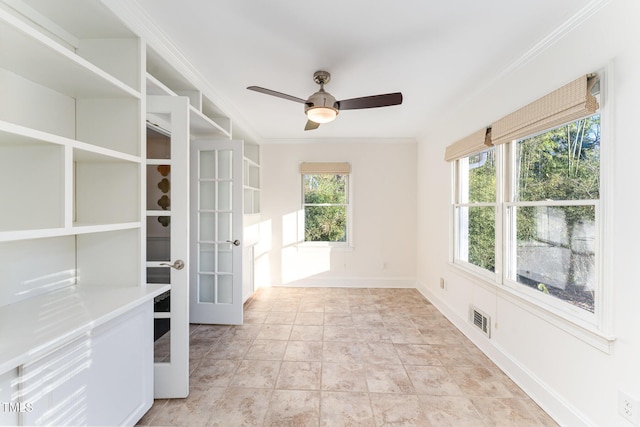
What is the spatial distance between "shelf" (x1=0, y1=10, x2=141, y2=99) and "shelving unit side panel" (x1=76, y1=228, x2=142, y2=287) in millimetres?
830

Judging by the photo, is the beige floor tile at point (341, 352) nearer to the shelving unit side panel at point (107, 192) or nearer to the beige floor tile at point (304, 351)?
the beige floor tile at point (304, 351)

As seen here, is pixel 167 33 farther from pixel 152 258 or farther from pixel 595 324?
pixel 595 324

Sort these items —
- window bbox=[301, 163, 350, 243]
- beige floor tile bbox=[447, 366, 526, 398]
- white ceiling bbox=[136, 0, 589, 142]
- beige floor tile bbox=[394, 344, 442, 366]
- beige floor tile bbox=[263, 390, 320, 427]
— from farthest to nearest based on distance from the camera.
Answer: window bbox=[301, 163, 350, 243] < beige floor tile bbox=[394, 344, 442, 366] < beige floor tile bbox=[447, 366, 526, 398] < beige floor tile bbox=[263, 390, 320, 427] < white ceiling bbox=[136, 0, 589, 142]

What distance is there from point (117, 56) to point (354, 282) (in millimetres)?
4058

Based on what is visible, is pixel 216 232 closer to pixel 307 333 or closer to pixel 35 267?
pixel 307 333

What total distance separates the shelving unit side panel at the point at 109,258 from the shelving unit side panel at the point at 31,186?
0.44 metres

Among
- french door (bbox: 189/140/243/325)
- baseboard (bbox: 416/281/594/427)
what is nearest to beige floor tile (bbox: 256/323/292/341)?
french door (bbox: 189/140/243/325)

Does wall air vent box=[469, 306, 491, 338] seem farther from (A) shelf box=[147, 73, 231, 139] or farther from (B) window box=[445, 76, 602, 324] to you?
(A) shelf box=[147, 73, 231, 139]

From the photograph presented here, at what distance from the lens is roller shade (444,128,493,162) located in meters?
2.56

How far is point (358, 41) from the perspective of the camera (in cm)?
195

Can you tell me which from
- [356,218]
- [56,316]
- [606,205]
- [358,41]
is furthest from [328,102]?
[356,218]

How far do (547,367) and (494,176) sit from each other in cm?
157

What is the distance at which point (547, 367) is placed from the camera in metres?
1.87

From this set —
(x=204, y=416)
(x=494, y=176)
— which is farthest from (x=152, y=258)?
(x=494, y=176)
